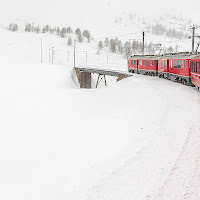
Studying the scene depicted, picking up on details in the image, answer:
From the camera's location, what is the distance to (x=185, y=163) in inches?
346

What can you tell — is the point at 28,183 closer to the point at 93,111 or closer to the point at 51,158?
the point at 51,158

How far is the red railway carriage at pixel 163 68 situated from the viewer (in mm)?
34625

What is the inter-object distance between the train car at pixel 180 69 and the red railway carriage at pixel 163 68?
→ 1158 mm

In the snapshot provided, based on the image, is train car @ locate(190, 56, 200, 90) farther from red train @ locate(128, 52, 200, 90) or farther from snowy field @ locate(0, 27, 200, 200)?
snowy field @ locate(0, 27, 200, 200)

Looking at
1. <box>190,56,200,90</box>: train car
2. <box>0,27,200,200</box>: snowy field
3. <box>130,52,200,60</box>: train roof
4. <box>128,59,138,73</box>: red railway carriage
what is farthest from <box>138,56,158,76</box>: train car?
<box>0,27,200,200</box>: snowy field

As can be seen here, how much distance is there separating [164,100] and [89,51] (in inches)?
5497

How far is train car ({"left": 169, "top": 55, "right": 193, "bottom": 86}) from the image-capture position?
88.2 feet

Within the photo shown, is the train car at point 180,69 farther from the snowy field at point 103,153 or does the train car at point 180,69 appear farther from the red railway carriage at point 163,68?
the snowy field at point 103,153

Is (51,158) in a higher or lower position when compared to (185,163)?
lower

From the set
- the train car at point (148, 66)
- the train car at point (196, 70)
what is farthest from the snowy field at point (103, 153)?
the train car at point (148, 66)

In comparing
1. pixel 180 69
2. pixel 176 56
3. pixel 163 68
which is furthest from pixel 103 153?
pixel 163 68

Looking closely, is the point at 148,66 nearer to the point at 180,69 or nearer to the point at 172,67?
the point at 172,67

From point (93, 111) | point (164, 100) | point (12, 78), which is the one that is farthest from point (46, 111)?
point (12, 78)

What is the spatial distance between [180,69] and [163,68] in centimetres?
705
